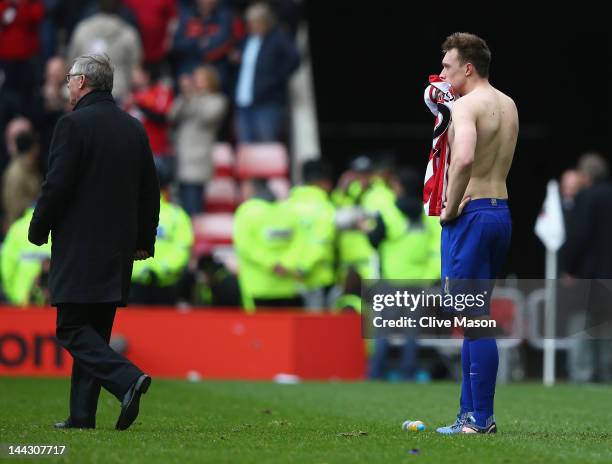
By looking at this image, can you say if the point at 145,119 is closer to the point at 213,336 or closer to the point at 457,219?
the point at 213,336

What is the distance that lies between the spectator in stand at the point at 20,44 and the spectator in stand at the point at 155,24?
4.78 feet

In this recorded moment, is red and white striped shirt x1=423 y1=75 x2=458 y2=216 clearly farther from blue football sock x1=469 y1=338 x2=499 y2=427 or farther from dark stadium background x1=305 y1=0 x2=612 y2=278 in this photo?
dark stadium background x1=305 y1=0 x2=612 y2=278

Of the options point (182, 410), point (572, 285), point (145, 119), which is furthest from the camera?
point (145, 119)

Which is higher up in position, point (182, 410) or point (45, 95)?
point (45, 95)

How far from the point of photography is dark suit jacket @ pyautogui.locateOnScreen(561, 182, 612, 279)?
1700 centimetres

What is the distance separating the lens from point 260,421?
10344 mm

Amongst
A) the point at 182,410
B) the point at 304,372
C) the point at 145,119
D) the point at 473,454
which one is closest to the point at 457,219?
the point at 473,454

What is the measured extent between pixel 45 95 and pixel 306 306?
14.9 feet

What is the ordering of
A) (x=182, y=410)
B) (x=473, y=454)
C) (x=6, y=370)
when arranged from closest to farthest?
(x=473, y=454) → (x=182, y=410) → (x=6, y=370)

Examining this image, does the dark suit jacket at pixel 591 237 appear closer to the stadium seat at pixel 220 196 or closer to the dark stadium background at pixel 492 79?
the stadium seat at pixel 220 196

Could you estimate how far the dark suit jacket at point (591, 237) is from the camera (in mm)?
17000

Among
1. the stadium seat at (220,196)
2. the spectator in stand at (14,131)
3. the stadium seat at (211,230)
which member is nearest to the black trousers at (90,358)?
the spectator in stand at (14,131)

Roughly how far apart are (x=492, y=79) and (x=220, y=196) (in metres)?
7.51

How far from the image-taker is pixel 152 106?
19.0 meters
